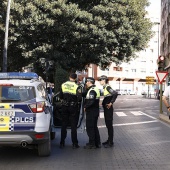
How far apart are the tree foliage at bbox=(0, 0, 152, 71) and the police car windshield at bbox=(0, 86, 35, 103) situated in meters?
16.0

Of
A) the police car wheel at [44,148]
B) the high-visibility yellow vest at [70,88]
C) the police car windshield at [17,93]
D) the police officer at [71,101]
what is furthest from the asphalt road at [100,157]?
the high-visibility yellow vest at [70,88]

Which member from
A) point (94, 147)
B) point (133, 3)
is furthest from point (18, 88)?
point (133, 3)

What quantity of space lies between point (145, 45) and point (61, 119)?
18.6 metres

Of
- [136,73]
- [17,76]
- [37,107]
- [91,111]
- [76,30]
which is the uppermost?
[76,30]

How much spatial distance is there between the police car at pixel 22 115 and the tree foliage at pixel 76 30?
16.0 m

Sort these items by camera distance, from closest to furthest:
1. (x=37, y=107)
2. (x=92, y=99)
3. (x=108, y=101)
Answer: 1. (x=37, y=107)
2. (x=92, y=99)
3. (x=108, y=101)

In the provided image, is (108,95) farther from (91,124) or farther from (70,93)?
(70,93)

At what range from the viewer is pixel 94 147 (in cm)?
878

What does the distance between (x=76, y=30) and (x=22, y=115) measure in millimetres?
17010

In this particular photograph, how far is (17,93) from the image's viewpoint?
722cm

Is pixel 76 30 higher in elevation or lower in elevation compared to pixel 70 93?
higher

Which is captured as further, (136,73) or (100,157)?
(136,73)

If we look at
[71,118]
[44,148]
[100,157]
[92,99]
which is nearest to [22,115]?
[44,148]

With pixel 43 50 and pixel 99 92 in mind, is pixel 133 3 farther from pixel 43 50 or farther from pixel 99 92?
pixel 99 92
